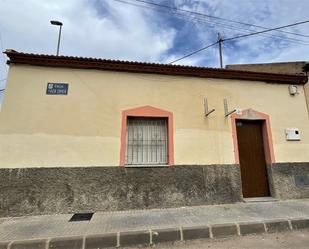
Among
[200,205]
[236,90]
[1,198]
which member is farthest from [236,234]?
[1,198]

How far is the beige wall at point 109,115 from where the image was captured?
16.6 feet

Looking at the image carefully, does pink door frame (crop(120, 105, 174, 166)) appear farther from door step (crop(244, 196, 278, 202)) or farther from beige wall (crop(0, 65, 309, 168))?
door step (crop(244, 196, 278, 202))

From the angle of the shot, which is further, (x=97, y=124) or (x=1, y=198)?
(x=97, y=124)

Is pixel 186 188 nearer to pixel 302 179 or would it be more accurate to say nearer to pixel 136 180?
pixel 136 180

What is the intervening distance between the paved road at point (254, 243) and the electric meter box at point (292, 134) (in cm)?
316

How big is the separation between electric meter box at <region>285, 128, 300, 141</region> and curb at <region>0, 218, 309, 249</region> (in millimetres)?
2699

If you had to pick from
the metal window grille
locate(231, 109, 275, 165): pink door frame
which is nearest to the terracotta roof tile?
→ locate(231, 109, 275, 165): pink door frame

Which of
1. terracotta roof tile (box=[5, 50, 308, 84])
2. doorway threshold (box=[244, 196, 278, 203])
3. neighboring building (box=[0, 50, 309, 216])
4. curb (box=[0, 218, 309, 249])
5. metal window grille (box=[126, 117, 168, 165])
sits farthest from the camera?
doorway threshold (box=[244, 196, 278, 203])

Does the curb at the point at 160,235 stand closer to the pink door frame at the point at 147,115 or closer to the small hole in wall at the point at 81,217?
the small hole in wall at the point at 81,217

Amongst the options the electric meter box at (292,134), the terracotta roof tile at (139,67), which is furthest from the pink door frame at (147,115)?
the electric meter box at (292,134)

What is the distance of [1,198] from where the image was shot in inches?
185

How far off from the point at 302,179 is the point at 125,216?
17.5 ft

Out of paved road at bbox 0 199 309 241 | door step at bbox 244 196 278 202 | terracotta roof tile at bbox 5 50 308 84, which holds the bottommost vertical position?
paved road at bbox 0 199 309 241

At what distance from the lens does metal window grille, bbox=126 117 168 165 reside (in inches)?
219
